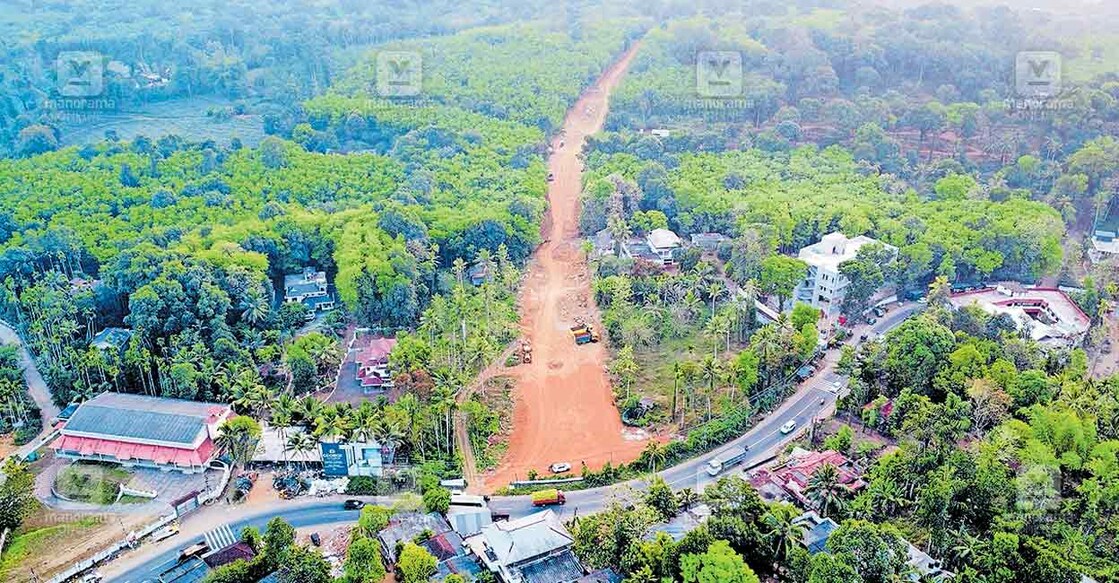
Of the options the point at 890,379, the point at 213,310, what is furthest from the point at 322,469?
the point at 890,379

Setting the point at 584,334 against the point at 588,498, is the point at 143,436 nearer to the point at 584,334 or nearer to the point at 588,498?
the point at 588,498

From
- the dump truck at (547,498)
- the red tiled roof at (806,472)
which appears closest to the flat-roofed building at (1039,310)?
the red tiled roof at (806,472)

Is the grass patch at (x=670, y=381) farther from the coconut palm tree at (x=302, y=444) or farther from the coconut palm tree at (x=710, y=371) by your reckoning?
the coconut palm tree at (x=302, y=444)

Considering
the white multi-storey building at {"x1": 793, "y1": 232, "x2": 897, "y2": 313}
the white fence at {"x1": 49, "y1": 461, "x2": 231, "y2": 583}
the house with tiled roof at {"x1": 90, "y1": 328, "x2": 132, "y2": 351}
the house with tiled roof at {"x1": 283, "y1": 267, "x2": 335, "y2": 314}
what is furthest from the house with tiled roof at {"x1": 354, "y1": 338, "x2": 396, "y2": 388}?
the white multi-storey building at {"x1": 793, "y1": 232, "x2": 897, "y2": 313}

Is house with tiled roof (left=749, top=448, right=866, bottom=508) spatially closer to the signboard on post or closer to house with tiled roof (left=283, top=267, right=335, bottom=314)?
the signboard on post

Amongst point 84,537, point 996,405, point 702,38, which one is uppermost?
point 702,38

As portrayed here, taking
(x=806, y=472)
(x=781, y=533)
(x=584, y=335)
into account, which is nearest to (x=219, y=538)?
(x=781, y=533)

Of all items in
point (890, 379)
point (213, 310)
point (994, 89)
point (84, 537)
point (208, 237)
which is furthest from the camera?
point (994, 89)

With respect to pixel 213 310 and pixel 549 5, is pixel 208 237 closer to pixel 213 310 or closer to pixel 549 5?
pixel 213 310
